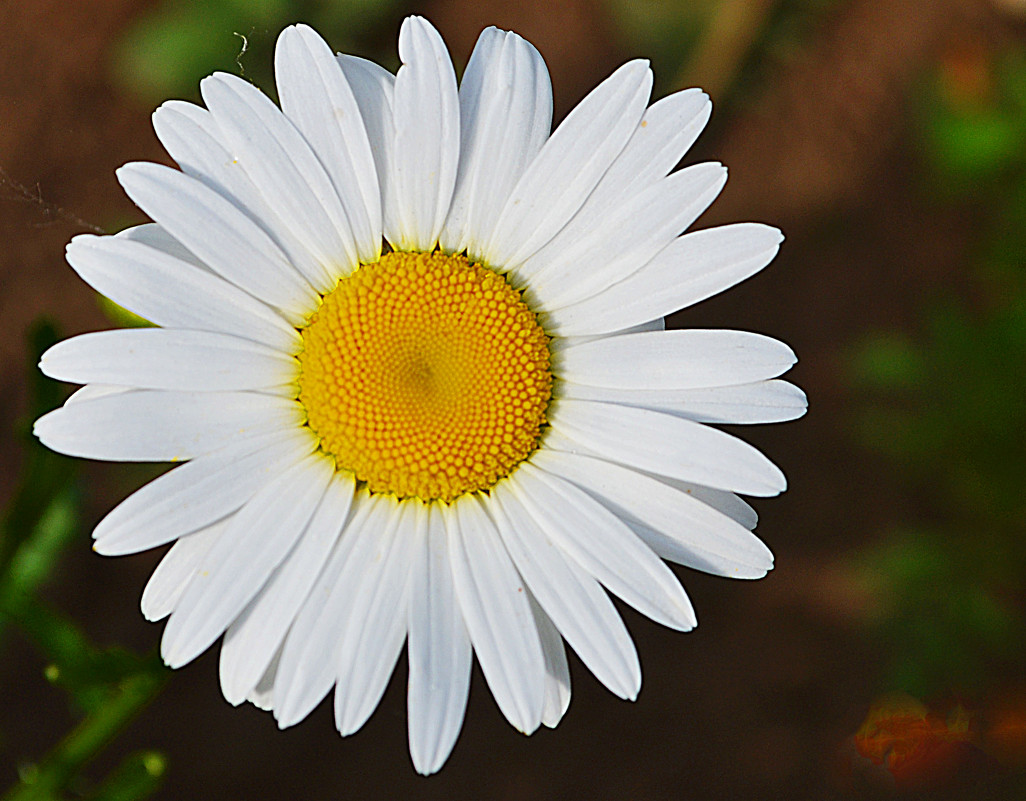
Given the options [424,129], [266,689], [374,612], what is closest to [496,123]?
[424,129]

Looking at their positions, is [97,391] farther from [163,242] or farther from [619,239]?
[619,239]

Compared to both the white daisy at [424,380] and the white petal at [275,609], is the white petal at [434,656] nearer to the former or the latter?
the white daisy at [424,380]

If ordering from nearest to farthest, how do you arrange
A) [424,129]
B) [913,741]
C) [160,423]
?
[160,423], [424,129], [913,741]

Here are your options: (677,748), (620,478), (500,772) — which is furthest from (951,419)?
(620,478)

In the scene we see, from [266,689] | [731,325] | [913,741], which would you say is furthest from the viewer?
[731,325]

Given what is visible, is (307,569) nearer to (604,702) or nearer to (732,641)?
(604,702)

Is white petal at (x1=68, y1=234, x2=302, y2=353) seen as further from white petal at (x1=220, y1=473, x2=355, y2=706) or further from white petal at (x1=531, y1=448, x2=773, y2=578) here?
white petal at (x1=531, y1=448, x2=773, y2=578)

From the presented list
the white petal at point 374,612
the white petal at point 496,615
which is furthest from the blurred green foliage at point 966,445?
the white petal at point 374,612
